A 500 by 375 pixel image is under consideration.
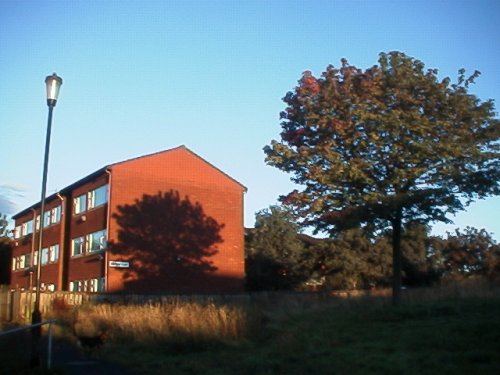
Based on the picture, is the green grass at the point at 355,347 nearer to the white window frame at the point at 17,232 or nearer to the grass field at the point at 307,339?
the grass field at the point at 307,339

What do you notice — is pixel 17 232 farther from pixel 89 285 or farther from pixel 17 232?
pixel 89 285

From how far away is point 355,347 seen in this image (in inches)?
436

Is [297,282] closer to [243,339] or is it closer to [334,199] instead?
[334,199]

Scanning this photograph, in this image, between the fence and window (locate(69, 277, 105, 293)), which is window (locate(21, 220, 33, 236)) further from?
the fence

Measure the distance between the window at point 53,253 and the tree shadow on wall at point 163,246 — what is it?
37.1 ft

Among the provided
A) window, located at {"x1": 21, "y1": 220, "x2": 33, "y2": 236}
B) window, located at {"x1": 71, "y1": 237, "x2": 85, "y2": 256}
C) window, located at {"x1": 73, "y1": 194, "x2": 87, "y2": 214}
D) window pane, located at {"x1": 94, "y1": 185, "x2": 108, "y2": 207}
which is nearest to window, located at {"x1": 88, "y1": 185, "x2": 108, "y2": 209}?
window pane, located at {"x1": 94, "y1": 185, "x2": 108, "y2": 207}

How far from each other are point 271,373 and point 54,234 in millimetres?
39612

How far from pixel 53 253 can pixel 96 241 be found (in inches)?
396

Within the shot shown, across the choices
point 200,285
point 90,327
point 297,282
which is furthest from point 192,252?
point 90,327

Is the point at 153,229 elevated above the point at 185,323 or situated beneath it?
elevated above

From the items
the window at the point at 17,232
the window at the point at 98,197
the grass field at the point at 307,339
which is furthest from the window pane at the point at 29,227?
the grass field at the point at 307,339

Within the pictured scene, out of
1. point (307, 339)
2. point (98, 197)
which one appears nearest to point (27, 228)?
point (98, 197)

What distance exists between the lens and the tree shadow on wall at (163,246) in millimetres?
36438

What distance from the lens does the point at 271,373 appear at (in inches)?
384
